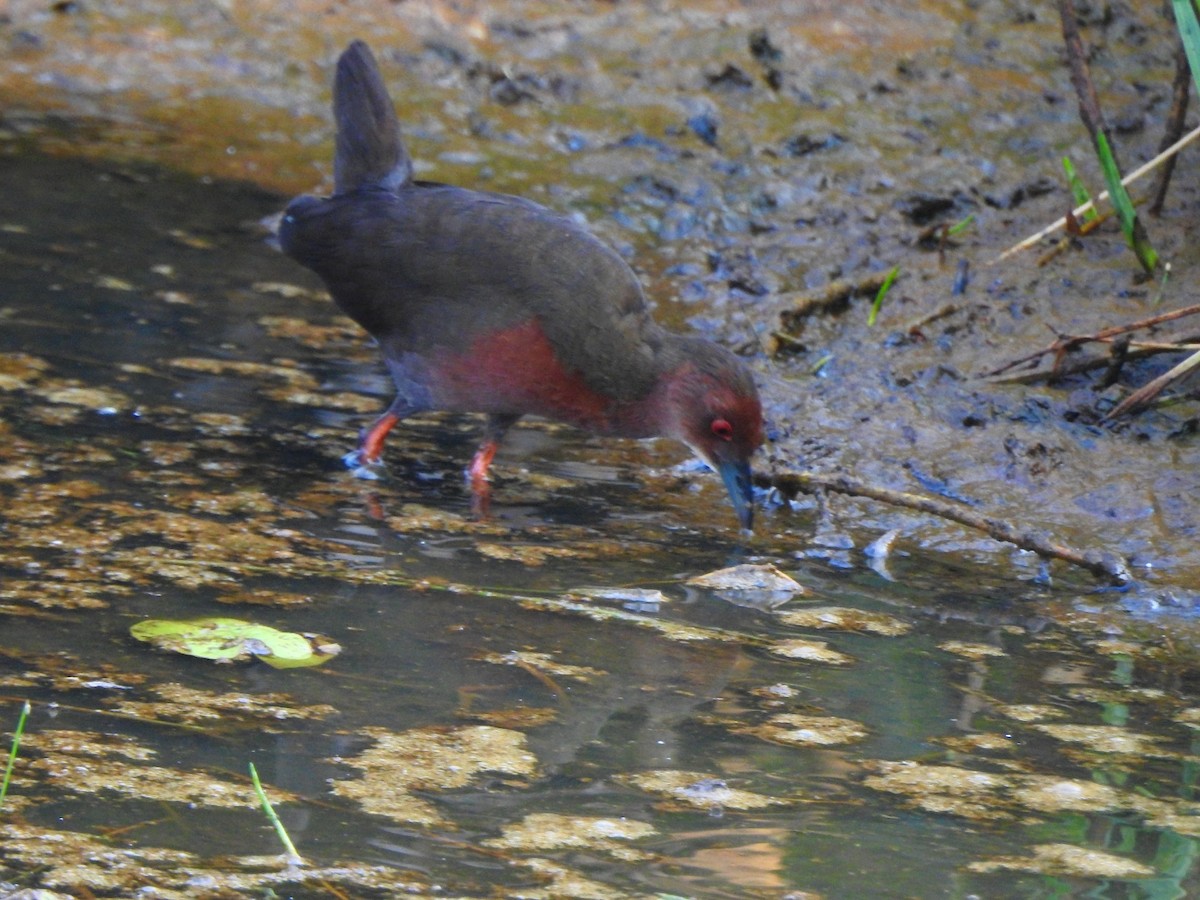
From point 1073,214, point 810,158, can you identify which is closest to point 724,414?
point 1073,214

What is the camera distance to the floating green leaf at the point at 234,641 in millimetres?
3291

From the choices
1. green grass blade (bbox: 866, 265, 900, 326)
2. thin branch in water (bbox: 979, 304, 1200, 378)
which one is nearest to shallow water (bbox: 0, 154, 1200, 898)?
thin branch in water (bbox: 979, 304, 1200, 378)

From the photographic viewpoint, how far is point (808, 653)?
3674mm

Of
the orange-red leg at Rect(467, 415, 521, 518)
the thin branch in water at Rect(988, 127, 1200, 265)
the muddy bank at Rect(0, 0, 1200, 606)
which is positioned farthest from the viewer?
the thin branch in water at Rect(988, 127, 1200, 265)

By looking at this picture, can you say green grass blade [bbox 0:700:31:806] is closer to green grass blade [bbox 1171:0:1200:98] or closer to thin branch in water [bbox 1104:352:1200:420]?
thin branch in water [bbox 1104:352:1200:420]

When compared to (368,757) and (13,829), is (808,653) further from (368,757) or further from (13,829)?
(13,829)

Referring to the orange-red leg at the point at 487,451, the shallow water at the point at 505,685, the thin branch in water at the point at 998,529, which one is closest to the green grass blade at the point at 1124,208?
the thin branch in water at the point at 998,529

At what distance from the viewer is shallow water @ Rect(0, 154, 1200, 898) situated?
99.9 inches

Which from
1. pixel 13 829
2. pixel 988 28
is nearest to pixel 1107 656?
pixel 13 829

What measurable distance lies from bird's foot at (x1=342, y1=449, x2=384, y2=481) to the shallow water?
76 mm

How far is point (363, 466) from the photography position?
493 centimetres

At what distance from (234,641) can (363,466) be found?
1.64 metres

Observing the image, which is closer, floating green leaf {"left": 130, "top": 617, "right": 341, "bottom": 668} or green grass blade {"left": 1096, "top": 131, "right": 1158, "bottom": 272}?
floating green leaf {"left": 130, "top": 617, "right": 341, "bottom": 668}

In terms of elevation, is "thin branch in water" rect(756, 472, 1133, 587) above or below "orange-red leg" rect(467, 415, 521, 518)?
above
